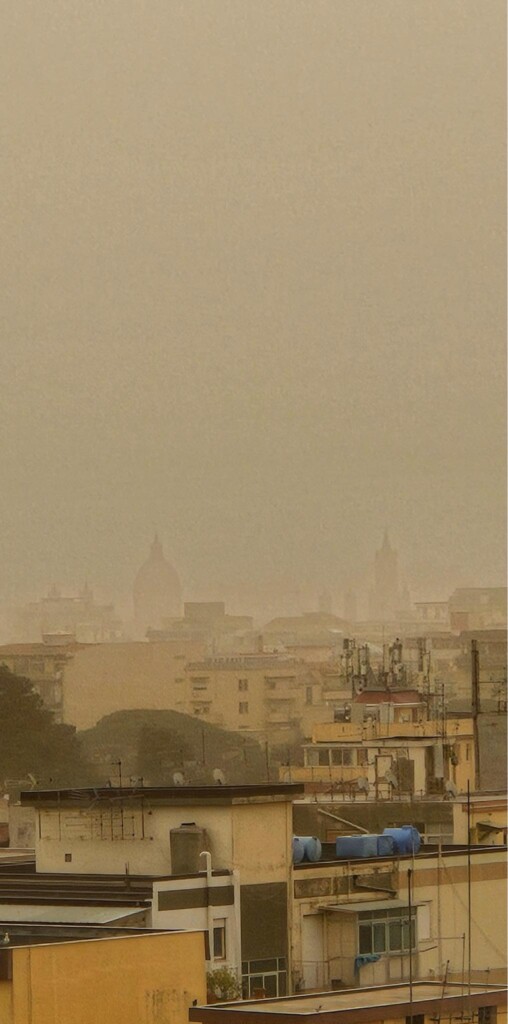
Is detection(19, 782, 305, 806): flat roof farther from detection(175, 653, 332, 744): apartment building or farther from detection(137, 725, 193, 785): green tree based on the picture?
detection(175, 653, 332, 744): apartment building

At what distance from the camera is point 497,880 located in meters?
4.84

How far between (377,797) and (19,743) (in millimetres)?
10782

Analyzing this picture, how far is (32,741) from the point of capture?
1745 centimetres

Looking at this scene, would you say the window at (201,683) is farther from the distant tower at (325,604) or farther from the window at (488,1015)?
the window at (488,1015)

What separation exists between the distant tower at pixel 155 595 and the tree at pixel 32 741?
125 cm

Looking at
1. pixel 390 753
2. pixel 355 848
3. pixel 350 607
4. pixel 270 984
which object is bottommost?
pixel 270 984

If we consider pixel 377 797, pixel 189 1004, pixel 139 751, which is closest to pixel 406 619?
pixel 139 751

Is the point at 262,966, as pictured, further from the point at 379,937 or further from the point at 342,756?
the point at 342,756

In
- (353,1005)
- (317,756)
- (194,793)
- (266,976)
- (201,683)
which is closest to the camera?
(353,1005)

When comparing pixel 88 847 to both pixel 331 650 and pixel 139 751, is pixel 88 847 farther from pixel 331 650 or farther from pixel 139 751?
pixel 331 650

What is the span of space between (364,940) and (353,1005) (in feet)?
4.25

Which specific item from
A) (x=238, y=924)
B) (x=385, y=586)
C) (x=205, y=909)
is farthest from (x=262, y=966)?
(x=385, y=586)

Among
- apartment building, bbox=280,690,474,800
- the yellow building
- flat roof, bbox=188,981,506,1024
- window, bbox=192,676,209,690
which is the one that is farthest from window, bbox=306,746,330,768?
window, bbox=192,676,209,690

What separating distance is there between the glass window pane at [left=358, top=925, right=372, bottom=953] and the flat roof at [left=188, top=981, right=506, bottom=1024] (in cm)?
109
